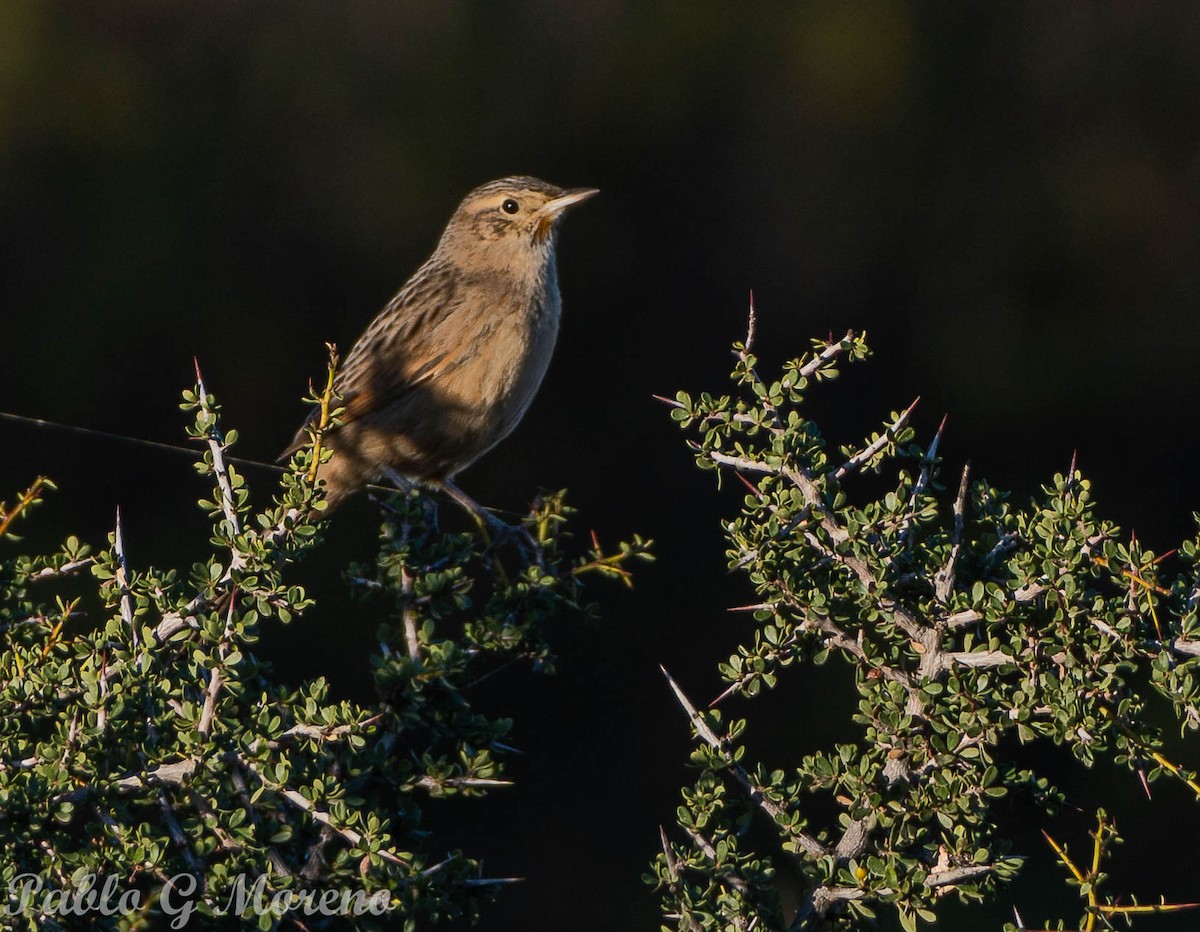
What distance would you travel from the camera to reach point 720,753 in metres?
2.36

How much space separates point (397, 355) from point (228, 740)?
2598mm

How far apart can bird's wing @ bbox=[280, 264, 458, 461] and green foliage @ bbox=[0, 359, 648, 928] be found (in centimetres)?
209

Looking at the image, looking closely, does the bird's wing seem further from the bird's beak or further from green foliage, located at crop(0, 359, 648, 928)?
green foliage, located at crop(0, 359, 648, 928)

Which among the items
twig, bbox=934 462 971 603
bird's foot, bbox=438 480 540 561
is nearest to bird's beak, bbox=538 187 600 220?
bird's foot, bbox=438 480 540 561

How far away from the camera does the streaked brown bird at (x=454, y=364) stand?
175 inches

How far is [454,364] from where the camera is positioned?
4512 mm

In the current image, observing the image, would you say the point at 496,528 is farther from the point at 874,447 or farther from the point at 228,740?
the point at 228,740

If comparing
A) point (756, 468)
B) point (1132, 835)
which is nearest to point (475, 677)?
point (756, 468)

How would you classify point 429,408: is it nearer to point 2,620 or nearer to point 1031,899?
point 2,620

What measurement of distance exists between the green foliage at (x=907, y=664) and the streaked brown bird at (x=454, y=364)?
189 cm

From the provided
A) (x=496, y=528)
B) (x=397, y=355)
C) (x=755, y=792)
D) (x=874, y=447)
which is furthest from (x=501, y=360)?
(x=755, y=792)

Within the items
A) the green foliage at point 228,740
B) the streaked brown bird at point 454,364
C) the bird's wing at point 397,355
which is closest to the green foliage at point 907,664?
the green foliage at point 228,740

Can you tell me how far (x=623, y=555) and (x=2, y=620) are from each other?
98 centimetres

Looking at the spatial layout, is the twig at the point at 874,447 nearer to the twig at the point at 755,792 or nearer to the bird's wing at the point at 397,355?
the twig at the point at 755,792
